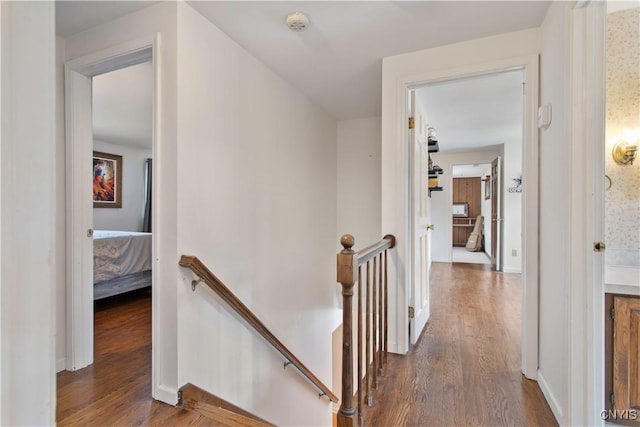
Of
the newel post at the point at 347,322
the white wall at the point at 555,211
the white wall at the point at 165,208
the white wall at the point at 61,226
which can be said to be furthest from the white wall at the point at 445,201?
the white wall at the point at 61,226

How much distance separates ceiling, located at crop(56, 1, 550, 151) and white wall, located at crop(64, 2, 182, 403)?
16cm

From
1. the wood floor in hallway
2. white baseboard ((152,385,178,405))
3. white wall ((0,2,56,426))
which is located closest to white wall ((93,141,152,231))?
white baseboard ((152,385,178,405))

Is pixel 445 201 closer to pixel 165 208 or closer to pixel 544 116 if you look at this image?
pixel 544 116

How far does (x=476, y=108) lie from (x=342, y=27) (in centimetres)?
230

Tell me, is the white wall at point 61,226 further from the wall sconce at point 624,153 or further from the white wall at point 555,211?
the wall sconce at point 624,153

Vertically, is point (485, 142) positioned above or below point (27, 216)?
above

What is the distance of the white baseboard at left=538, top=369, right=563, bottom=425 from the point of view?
1514 mm

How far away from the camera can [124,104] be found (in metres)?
3.58

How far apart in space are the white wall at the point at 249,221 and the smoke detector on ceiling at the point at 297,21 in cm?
49

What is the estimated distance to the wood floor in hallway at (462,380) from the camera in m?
1.60

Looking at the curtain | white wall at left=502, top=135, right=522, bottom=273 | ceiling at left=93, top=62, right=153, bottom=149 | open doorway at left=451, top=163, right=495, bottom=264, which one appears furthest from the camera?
open doorway at left=451, top=163, right=495, bottom=264

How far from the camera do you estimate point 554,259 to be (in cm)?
163

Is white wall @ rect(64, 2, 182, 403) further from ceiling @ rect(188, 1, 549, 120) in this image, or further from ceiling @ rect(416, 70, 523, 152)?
ceiling @ rect(416, 70, 523, 152)

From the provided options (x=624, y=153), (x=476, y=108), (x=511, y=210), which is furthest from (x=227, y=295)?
(x=511, y=210)
